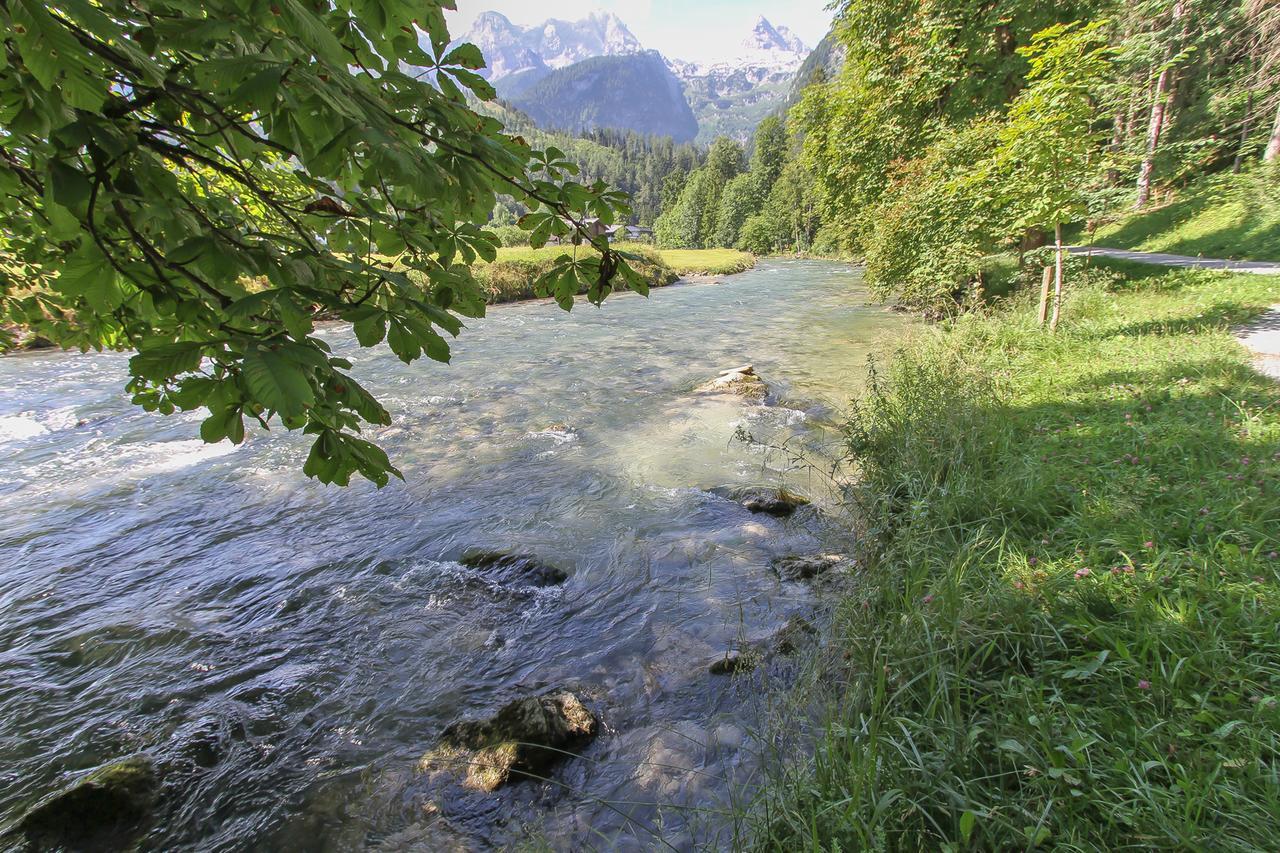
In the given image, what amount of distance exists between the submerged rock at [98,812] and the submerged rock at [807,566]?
5204 millimetres

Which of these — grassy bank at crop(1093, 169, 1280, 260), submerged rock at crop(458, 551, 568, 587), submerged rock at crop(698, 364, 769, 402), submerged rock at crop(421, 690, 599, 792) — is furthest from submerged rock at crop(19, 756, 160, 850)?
grassy bank at crop(1093, 169, 1280, 260)

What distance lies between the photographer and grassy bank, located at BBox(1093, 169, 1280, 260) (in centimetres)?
1717

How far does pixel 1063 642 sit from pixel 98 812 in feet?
19.6

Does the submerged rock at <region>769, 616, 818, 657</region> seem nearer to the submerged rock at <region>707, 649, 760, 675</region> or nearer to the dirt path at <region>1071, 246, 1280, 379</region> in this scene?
the submerged rock at <region>707, 649, 760, 675</region>

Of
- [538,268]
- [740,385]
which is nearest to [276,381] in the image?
[740,385]

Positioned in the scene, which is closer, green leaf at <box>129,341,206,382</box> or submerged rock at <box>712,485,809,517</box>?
green leaf at <box>129,341,206,382</box>

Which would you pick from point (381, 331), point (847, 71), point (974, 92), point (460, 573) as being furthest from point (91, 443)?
point (847, 71)

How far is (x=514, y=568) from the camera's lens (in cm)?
638

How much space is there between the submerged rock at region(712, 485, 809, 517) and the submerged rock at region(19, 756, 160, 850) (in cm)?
603

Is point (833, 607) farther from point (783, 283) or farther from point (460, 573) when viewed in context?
point (783, 283)

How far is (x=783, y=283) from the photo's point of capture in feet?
117

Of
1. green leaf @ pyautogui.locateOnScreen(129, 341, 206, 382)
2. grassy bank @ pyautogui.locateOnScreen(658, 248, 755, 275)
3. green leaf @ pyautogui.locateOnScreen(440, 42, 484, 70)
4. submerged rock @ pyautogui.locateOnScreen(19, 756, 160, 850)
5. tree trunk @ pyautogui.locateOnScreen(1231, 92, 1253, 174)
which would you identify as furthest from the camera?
grassy bank @ pyautogui.locateOnScreen(658, 248, 755, 275)

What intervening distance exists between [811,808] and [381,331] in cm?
270

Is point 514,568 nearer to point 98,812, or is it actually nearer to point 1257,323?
point 98,812
